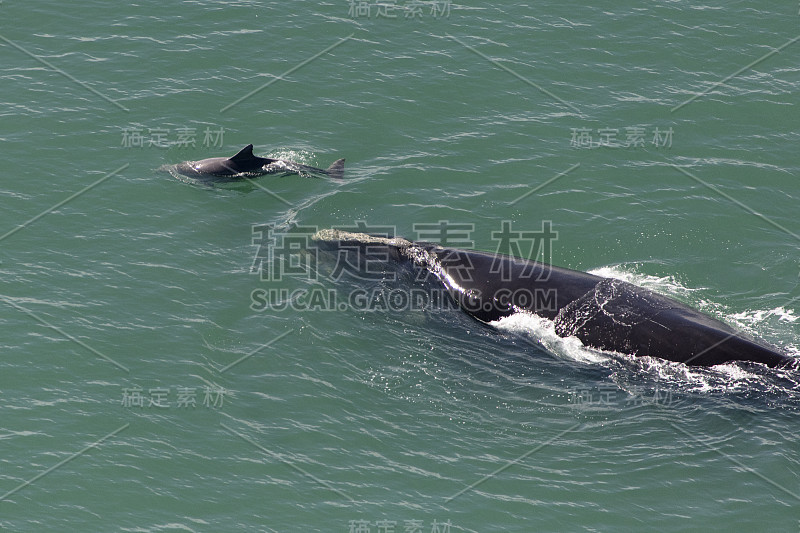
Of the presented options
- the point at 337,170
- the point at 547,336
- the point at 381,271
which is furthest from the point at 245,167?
the point at 547,336

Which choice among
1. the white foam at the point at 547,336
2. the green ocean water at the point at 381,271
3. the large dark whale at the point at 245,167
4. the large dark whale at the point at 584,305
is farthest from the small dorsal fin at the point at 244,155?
the white foam at the point at 547,336

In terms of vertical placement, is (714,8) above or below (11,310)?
above

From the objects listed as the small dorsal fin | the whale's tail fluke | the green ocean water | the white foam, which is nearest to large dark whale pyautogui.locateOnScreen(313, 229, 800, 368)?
the white foam

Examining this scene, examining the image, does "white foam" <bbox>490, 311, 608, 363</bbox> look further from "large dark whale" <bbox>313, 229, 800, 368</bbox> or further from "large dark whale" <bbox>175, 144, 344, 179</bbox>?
"large dark whale" <bbox>175, 144, 344, 179</bbox>

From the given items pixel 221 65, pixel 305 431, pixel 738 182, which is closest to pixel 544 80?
pixel 738 182

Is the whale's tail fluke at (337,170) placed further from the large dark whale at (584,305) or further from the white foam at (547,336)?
the white foam at (547,336)

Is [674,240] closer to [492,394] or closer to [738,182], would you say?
[738,182]

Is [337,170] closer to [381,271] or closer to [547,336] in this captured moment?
[381,271]
